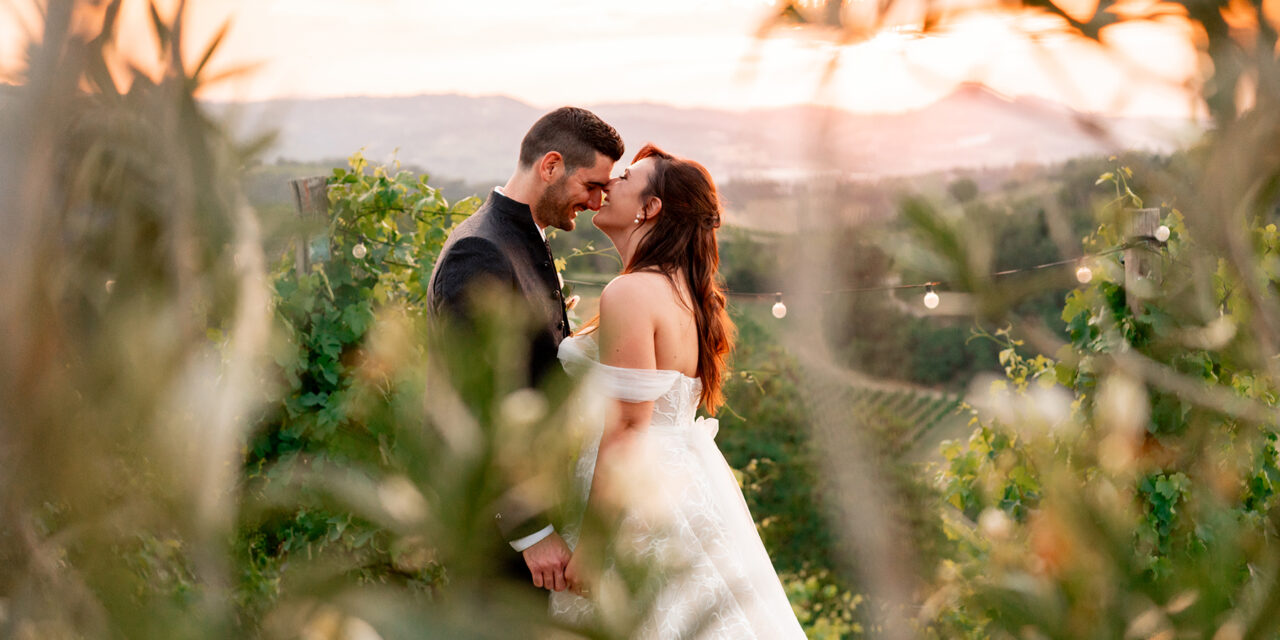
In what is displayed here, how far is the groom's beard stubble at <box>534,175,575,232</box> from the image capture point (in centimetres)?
166

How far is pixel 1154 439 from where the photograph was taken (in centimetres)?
224

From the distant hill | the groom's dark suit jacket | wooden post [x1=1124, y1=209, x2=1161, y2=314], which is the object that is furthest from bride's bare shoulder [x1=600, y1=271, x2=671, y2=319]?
the distant hill

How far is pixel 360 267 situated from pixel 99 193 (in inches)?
74.9

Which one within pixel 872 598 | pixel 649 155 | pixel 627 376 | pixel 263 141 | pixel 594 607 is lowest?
pixel 872 598

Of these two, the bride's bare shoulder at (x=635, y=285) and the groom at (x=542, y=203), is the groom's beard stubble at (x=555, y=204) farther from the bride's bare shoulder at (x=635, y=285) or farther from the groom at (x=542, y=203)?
the bride's bare shoulder at (x=635, y=285)

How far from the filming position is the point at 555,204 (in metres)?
1.66

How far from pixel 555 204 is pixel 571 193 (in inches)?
1.4

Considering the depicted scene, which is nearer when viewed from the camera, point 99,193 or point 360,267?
point 99,193

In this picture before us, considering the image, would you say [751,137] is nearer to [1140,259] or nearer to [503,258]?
[1140,259]

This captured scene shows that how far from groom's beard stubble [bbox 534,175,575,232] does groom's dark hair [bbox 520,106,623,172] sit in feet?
0.12

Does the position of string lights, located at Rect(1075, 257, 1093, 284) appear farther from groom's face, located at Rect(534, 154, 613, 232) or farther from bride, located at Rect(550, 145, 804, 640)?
groom's face, located at Rect(534, 154, 613, 232)

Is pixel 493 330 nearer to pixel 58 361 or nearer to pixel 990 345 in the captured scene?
pixel 58 361

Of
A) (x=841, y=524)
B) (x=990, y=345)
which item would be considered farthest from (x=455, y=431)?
(x=990, y=345)

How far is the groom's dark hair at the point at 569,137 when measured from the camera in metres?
1.63
